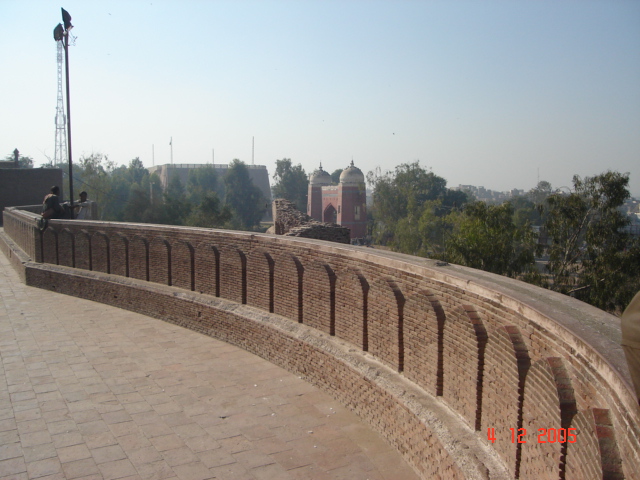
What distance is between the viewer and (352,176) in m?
51.0

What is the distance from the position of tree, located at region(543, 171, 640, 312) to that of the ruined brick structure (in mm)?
7320

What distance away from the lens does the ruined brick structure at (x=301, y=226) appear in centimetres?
1055

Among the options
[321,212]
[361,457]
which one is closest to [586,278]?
[361,457]

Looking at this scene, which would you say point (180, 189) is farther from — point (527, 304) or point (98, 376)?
point (527, 304)

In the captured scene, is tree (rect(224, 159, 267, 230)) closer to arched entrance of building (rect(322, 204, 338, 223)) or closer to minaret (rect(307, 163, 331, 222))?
minaret (rect(307, 163, 331, 222))

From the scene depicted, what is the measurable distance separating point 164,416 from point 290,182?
7134 cm

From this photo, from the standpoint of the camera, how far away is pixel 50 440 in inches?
201

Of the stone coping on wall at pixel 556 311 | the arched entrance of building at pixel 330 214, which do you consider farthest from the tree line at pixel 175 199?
the stone coping on wall at pixel 556 311

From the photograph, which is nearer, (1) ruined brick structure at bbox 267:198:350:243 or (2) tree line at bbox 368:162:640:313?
(1) ruined brick structure at bbox 267:198:350:243

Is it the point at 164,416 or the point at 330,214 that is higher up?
the point at 330,214

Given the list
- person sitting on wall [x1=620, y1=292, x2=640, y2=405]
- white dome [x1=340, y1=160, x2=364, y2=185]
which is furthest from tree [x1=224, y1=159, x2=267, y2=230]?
person sitting on wall [x1=620, y1=292, x2=640, y2=405]

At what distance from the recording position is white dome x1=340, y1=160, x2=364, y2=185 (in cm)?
5075
